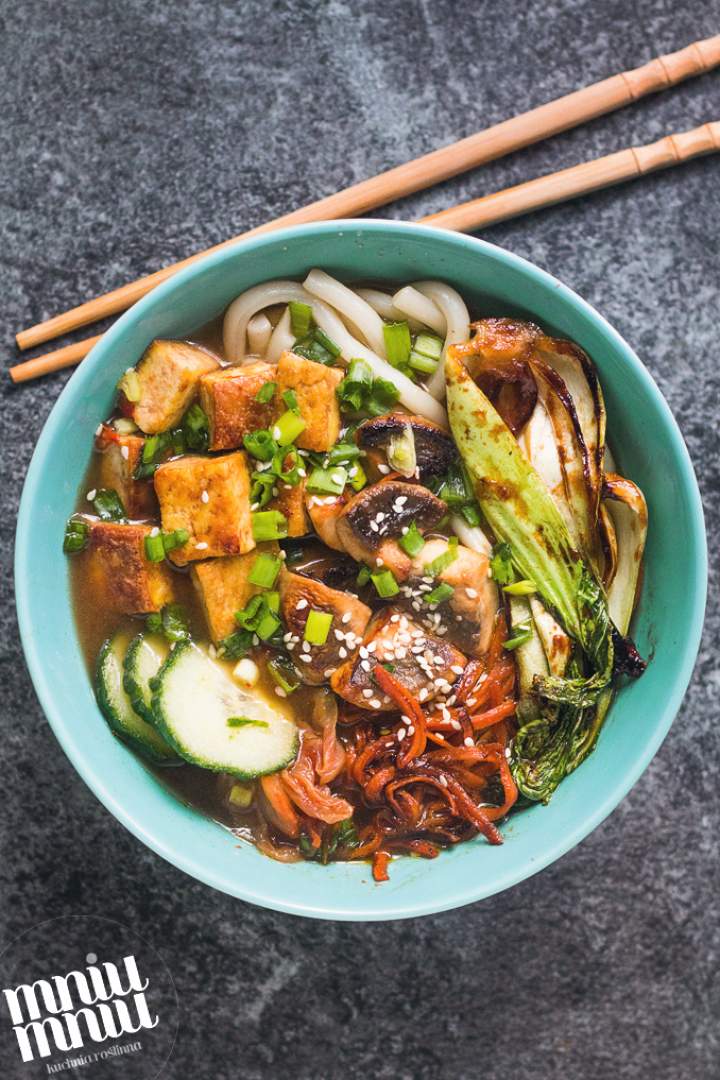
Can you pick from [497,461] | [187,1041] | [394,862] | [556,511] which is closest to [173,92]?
[497,461]

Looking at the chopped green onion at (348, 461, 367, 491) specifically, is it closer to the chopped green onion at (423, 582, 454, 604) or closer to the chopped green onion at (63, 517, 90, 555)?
the chopped green onion at (423, 582, 454, 604)

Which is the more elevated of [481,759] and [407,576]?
[407,576]

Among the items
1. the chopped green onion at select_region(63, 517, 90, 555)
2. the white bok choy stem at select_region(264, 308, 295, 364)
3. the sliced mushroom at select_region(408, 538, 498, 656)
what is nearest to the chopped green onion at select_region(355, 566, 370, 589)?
the sliced mushroom at select_region(408, 538, 498, 656)

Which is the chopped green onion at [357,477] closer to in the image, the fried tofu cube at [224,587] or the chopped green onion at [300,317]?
the fried tofu cube at [224,587]

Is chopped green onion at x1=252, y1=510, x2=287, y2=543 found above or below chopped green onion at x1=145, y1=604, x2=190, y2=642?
above

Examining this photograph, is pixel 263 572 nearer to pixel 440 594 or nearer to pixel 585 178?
pixel 440 594

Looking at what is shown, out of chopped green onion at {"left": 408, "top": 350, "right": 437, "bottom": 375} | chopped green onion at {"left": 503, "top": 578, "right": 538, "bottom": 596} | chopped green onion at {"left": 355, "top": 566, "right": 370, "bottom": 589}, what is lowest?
chopped green onion at {"left": 503, "top": 578, "right": 538, "bottom": 596}

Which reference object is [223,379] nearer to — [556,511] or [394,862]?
[556,511]
